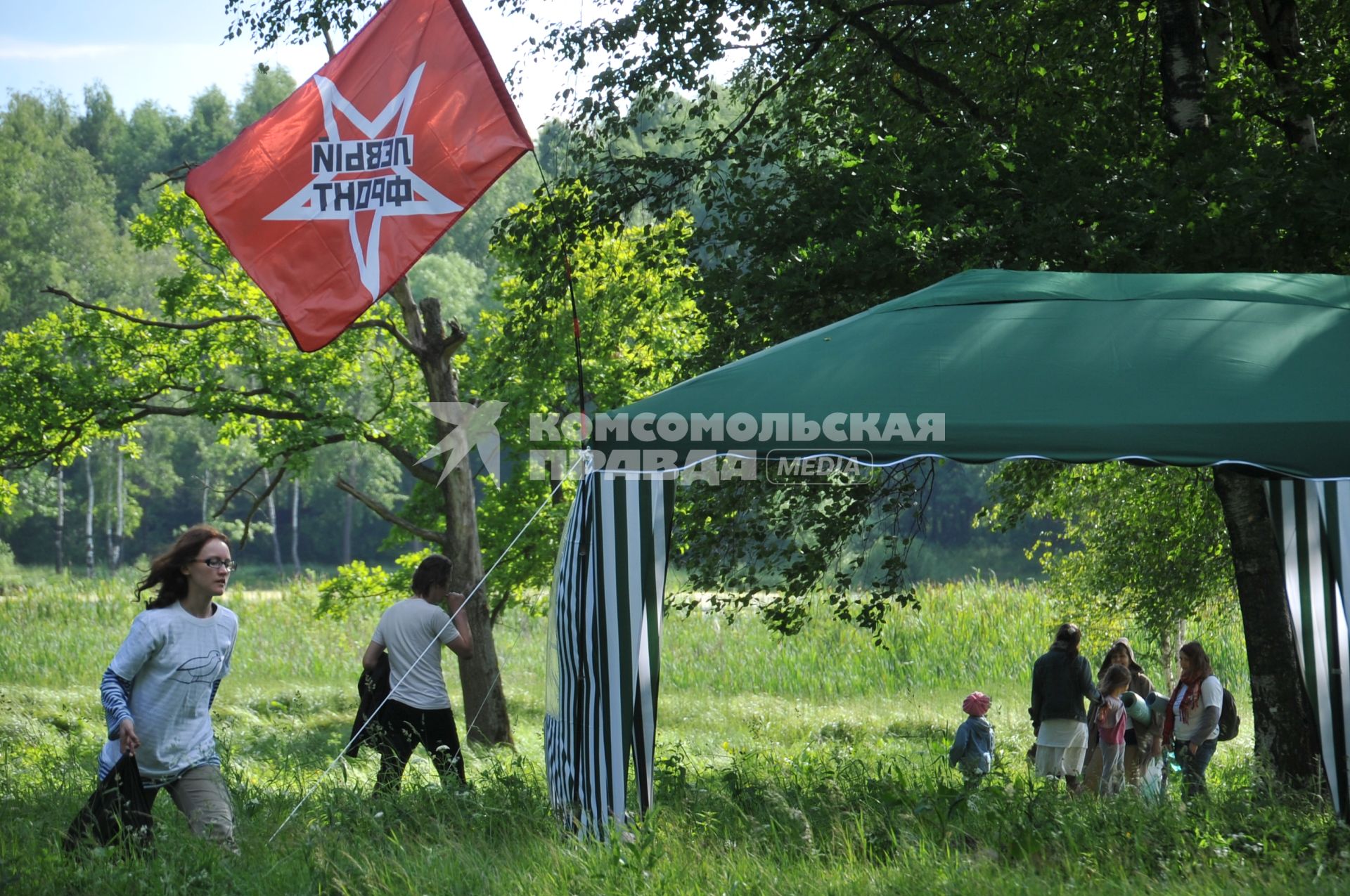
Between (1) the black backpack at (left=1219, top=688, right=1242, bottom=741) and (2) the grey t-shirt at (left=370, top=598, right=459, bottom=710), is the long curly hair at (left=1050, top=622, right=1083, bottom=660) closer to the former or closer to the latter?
(1) the black backpack at (left=1219, top=688, right=1242, bottom=741)

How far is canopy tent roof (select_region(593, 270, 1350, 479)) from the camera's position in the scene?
18.5 feet

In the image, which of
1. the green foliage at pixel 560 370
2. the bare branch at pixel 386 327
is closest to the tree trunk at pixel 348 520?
the green foliage at pixel 560 370

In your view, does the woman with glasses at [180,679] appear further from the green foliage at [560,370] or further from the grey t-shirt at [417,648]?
the green foliage at [560,370]

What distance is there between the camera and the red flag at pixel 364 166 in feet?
21.6

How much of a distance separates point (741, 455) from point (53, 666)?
18.4m

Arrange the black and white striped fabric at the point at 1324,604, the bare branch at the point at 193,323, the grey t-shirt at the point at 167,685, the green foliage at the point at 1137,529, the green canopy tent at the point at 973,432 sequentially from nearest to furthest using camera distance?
the grey t-shirt at the point at 167,685 → the black and white striped fabric at the point at 1324,604 → the green canopy tent at the point at 973,432 → the green foliage at the point at 1137,529 → the bare branch at the point at 193,323

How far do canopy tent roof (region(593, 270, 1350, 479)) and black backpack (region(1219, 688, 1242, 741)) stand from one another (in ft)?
10.4

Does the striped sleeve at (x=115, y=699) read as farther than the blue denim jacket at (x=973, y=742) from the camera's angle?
No

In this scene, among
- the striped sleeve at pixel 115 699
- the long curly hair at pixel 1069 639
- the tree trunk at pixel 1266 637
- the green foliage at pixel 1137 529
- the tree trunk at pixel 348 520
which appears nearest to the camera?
the striped sleeve at pixel 115 699

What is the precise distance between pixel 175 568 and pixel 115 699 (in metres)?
0.52

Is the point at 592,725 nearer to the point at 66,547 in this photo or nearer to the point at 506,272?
the point at 506,272

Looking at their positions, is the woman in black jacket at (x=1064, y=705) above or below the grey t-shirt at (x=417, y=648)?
below

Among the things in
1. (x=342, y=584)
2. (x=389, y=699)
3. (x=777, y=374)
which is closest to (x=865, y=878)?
(x=777, y=374)

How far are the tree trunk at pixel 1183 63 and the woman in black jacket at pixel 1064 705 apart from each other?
145 inches
